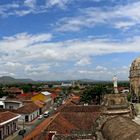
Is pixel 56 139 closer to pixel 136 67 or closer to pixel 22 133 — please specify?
pixel 136 67

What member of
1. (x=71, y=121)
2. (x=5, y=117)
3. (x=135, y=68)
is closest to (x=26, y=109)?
(x=5, y=117)

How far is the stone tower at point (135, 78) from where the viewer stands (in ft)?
107

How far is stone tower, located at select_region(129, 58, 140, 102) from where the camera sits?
3250 centimetres

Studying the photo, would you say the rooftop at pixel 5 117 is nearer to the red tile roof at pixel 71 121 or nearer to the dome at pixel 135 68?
the red tile roof at pixel 71 121

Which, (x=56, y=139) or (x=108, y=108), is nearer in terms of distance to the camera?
(x=108, y=108)

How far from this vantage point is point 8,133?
4903cm

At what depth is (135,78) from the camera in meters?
32.8

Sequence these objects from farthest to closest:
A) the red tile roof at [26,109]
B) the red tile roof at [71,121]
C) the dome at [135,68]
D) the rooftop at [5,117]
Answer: the red tile roof at [26,109]
the rooftop at [5,117]
the red tile roof at [71,121]
the dome at [135,68]

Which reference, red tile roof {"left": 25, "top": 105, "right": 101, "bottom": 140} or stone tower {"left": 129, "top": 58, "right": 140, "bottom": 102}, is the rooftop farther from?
stone tower {"left": 129, "top": 58, "right": 140, "bottom": 102}

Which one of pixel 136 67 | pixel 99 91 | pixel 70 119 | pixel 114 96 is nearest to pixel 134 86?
pixel 136 67

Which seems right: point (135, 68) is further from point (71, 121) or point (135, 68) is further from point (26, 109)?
point (26, 109)

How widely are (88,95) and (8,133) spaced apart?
26.8 m

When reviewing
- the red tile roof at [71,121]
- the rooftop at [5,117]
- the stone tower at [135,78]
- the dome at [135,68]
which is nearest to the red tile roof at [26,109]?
the rooftop at [5,117]

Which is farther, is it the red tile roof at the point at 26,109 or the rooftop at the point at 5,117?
the red tile roof at the point at 26,109
